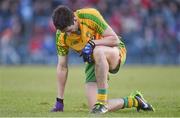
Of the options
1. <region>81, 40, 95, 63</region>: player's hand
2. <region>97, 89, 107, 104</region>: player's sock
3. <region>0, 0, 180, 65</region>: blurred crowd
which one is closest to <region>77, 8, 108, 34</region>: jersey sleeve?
<region>81, 40, 95, 63</region>: player's hand

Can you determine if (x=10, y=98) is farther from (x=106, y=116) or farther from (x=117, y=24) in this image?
(x=117, y=24)

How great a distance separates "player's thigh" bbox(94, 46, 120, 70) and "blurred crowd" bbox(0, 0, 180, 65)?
68.2 feet

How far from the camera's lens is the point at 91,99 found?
11797mm

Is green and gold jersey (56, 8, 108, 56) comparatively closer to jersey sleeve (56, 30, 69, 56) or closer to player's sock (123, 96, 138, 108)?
jersey sleeve (56, 30, 69, 56)

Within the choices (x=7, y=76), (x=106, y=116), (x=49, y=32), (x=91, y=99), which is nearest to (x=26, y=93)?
(x=91, y=99)

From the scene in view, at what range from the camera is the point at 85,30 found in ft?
37.3

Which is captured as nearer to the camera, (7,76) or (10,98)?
(10,98)

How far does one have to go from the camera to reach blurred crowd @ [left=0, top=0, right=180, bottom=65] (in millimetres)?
32719

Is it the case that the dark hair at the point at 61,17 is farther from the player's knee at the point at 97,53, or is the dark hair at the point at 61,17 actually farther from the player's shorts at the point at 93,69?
the player's shorts at the point at 93,69

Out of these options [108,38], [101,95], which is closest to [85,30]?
[108,38]

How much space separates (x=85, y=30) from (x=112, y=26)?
70.2ft

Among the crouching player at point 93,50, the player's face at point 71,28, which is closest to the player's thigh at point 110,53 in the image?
the crouching player at point 93,50

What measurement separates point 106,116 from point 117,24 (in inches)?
880

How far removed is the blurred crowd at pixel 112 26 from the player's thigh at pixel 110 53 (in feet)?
68.2
